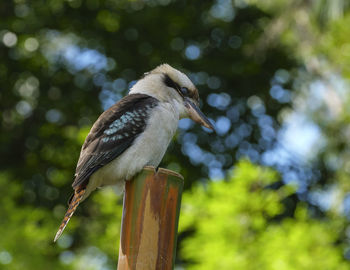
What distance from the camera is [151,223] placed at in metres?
2.80

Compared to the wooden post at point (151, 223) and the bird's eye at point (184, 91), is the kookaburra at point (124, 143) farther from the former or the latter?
the wooden post at point (151, 223)

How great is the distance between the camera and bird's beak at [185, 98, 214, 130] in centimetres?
398

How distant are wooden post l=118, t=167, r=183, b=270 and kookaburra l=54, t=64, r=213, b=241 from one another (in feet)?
1.20

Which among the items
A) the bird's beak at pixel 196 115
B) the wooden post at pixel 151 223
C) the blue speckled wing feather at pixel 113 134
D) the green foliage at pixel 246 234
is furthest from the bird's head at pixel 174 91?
the green foliage at pixel 246 234

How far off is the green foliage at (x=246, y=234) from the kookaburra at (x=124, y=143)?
275 centimetres

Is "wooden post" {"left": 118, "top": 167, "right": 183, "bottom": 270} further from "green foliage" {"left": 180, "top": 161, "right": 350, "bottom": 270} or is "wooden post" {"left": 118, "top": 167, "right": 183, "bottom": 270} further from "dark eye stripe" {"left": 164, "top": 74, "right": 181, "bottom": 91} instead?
"green foliage" {"left": 180, "top": 161, "right": 350, "bottom": 270}

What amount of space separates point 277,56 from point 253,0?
1174 mm

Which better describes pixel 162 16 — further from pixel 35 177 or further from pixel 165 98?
pixel 165 98

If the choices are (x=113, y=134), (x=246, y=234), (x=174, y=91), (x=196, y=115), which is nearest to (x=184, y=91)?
(x=174, y=91)

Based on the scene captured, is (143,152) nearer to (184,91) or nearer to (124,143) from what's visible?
(124,143)

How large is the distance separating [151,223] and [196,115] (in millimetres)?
Answer: 1320

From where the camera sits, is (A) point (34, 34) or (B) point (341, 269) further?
(A) point (34, 34)

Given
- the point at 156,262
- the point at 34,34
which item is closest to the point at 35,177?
the point at 34,34

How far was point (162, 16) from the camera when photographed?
1055cm
